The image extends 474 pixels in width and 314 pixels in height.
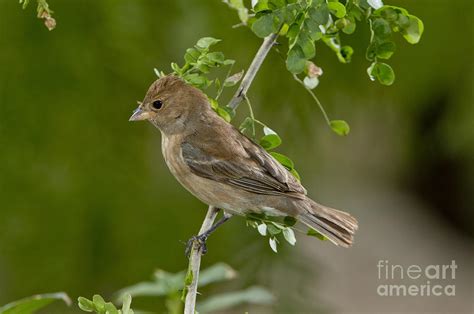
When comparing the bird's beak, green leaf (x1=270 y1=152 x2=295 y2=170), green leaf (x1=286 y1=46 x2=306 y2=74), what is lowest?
green leaf (x1=286 y1=46 x2=306 y2=74)

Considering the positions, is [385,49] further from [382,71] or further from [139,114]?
[139,114]

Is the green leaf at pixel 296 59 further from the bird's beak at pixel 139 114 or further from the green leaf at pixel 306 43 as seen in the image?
the bird's beak at pixel 139 114

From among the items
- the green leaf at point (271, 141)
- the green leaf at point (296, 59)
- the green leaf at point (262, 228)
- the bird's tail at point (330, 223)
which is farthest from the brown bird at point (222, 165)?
the green leaf at point (296, 59)

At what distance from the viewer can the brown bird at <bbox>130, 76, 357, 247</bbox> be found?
298 centimetres

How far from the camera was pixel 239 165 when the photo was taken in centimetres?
311

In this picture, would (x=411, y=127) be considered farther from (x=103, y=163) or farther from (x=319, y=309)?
(x=103, y=163)

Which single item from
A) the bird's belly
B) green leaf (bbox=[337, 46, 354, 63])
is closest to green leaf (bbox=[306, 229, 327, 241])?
the bird's belly

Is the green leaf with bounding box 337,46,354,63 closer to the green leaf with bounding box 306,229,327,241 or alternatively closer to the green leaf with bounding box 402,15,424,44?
the green leaf with bounding box 402,15,424,44

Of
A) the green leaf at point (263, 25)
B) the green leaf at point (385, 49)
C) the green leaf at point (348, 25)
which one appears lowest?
the green leaf at point (263, 25)

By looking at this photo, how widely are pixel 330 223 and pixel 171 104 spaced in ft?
2.14

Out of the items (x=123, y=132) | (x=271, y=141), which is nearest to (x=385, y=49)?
(x=271, y=141)

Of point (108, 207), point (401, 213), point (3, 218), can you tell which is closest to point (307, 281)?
point (108, 207)

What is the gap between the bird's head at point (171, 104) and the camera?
3.03 metres

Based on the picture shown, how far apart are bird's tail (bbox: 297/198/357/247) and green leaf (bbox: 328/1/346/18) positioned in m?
0.79
